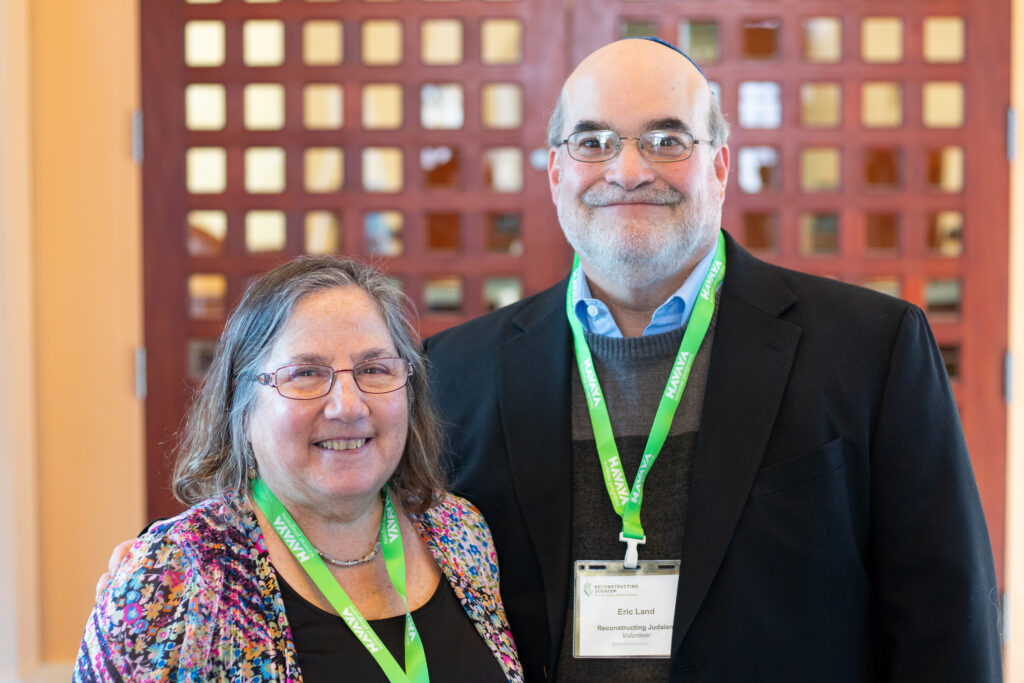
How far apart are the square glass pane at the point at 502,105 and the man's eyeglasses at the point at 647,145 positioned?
1234 mm

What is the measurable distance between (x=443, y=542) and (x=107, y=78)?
2.09 metres

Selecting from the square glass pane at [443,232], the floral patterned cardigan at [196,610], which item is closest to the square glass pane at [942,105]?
the square glass pane at [443,232]

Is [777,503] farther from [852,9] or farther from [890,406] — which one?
[852,9]

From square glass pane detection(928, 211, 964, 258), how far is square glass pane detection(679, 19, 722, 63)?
84cm

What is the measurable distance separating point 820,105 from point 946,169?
44 cm

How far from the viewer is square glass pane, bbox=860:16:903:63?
2959 mm

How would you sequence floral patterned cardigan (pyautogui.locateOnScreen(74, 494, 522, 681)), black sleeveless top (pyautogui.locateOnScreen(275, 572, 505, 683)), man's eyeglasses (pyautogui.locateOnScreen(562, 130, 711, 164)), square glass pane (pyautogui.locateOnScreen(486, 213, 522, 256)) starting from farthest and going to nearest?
square glass pane (pyautogui.locateOnScreen(486, 213, 522, 256)) < man's eyeglasses (pyautogui.locateOnScreen(562, 130, 711, 164)) < black sleeveless top (pyautogui.locateOnScreen(275, 572, 505, 683)) < floral patterned cardigan (pyautogui.locateOnScreen(74, 494, 522, 681))

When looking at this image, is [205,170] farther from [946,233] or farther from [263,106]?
[946,233]

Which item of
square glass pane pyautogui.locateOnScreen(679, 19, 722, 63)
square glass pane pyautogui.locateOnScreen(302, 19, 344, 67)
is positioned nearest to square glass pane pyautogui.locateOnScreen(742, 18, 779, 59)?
square glass pane pyautogui.locateOnScreen(679, 19, 722, 63)

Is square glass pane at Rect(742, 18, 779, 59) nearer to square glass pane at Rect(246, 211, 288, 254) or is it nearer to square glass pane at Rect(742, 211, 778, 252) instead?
square glass pane at Rect(742, 211, 778, 252)

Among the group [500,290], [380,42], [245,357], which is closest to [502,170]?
[500,290]

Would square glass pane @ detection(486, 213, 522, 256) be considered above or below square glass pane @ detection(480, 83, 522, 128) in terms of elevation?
below

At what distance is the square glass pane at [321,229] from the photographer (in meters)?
3.06

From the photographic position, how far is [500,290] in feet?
10.1
